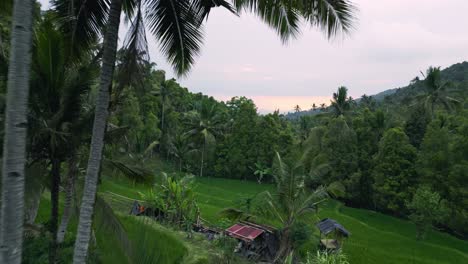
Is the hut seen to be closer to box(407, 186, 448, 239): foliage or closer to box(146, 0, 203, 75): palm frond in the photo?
box(407, 186, 448, 239): foliage

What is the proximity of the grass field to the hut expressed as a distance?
54cm

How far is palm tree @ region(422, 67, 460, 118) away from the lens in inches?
1002

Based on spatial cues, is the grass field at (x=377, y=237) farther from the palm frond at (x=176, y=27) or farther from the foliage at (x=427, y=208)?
the palm frond at (x=176, y=27)

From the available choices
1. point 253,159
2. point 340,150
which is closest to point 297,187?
point 340,150

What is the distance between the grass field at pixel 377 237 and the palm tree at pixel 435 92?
26.6 feet

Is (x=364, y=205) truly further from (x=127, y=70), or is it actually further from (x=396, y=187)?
(x=127, y=70)

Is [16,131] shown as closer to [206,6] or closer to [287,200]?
[206,6]

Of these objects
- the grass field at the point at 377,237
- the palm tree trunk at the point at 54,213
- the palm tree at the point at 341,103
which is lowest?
the grass field at the point at 377,237

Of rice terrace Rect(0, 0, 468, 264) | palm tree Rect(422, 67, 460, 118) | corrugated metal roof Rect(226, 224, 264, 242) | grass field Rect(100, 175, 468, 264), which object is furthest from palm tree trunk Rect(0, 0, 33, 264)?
palm tree Rect(422, 67, 460, 118)

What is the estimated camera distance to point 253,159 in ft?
108

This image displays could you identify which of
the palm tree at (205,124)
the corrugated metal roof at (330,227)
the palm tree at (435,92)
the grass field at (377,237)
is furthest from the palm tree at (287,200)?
the palm tree at (205,124)

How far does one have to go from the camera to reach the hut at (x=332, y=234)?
14.6 metres

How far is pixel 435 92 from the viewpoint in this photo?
2570 centimetres

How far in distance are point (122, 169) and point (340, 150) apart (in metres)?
21.6
